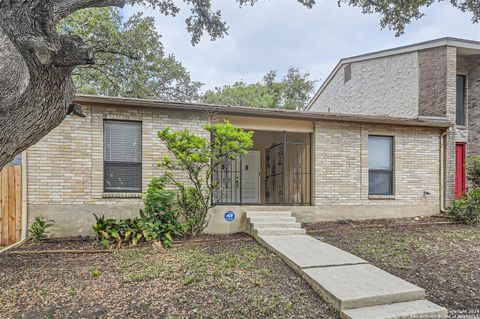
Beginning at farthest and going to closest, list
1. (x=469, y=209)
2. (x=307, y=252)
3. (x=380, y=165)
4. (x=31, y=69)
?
1. (x=380, y=165)
2. (x=469, y=209)
3. (x=307, y=252)
4. (x=31, y=69)

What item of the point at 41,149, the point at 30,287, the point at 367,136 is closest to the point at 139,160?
the point at 41,149

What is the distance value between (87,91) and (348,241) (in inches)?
587

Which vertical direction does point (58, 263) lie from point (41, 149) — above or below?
below

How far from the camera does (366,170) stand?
820 centimetres

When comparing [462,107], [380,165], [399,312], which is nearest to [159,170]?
[399,312]

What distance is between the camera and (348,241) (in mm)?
6020

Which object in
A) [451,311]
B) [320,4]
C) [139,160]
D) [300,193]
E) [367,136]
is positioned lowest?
[451,311]

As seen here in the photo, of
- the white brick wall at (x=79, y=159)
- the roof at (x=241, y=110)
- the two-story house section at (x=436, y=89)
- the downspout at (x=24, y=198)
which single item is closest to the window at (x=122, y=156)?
the white brick wall at (x=79, y=159)

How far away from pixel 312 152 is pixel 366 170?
1.70 m

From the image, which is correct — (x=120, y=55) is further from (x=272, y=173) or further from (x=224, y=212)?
(x=224, y=212)

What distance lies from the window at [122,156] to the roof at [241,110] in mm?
560

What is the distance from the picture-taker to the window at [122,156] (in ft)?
22.3

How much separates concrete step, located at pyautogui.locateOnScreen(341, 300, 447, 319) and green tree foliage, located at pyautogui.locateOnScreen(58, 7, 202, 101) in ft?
35.8

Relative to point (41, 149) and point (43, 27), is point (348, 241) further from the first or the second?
point (41, 149)
